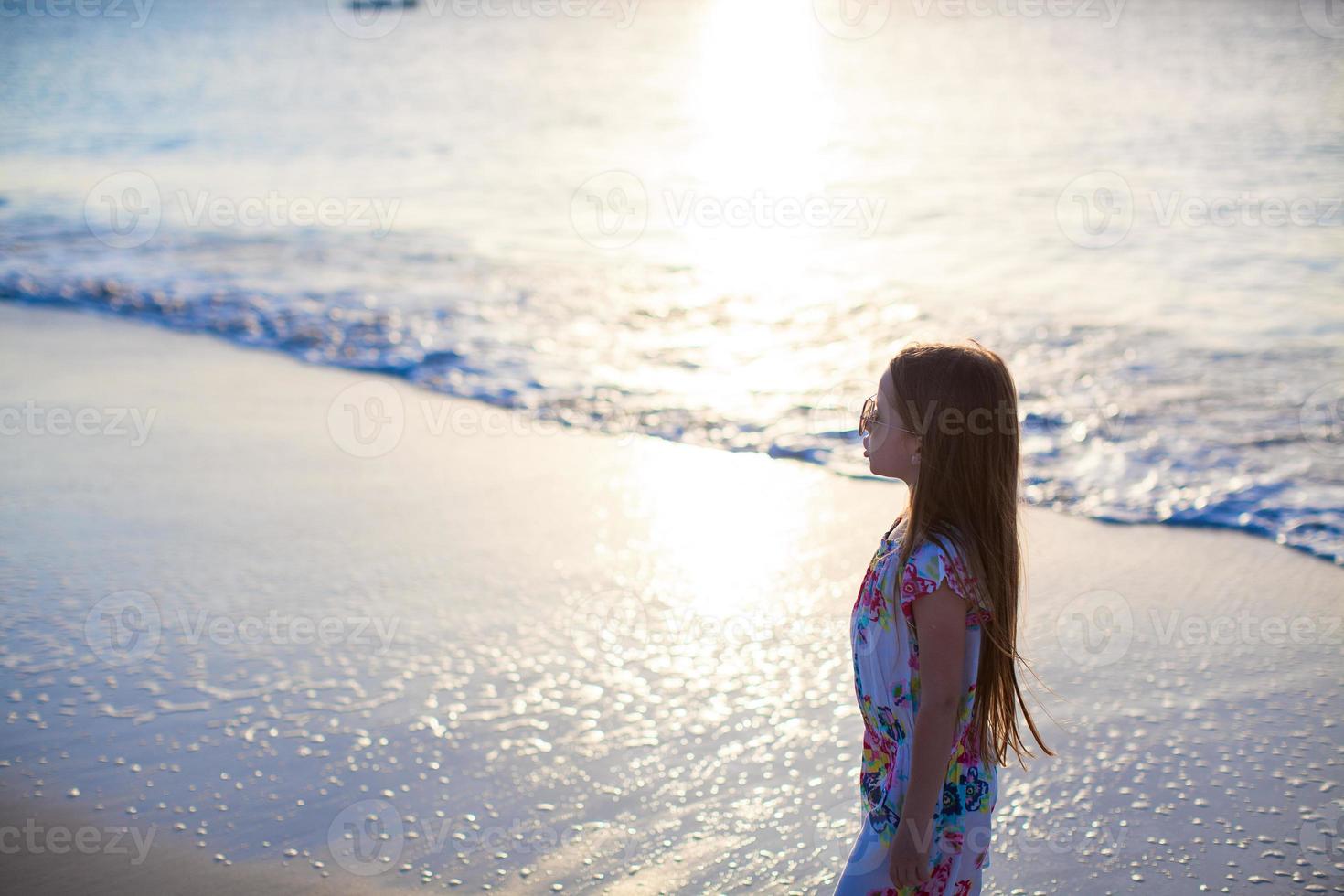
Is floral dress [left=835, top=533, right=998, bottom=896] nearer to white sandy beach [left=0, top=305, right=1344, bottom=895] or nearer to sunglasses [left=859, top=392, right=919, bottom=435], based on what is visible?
sunglasses [left=859, top=392, right=919, bottom=435]

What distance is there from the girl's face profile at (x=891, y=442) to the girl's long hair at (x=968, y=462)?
0.01m

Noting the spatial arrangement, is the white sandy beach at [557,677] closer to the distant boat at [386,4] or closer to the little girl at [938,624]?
the little girl at [938,624]

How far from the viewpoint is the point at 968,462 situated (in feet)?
6.27

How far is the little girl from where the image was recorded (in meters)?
1.88

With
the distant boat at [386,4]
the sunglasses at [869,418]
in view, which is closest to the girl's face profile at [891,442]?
the sunglasses at [869,418]

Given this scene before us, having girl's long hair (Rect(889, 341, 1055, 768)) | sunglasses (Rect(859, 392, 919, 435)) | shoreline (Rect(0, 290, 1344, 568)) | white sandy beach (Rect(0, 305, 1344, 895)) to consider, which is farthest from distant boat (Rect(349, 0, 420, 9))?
girl's long hair (Rect(889, 341, 1055, 768))

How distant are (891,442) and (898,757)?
566mm

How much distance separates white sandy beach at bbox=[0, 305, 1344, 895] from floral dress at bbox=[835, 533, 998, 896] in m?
0.78

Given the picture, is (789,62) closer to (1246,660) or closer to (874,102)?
(874,102)

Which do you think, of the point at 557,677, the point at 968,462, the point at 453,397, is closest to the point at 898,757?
the point at 968,462

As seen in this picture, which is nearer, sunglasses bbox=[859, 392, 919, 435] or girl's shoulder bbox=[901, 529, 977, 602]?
girl's shoulder bbox=[901, 529, 977, 602]

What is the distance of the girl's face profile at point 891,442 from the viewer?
195cm

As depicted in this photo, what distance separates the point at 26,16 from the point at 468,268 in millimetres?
42863

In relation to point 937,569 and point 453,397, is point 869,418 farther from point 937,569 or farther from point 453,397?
point 453,397
